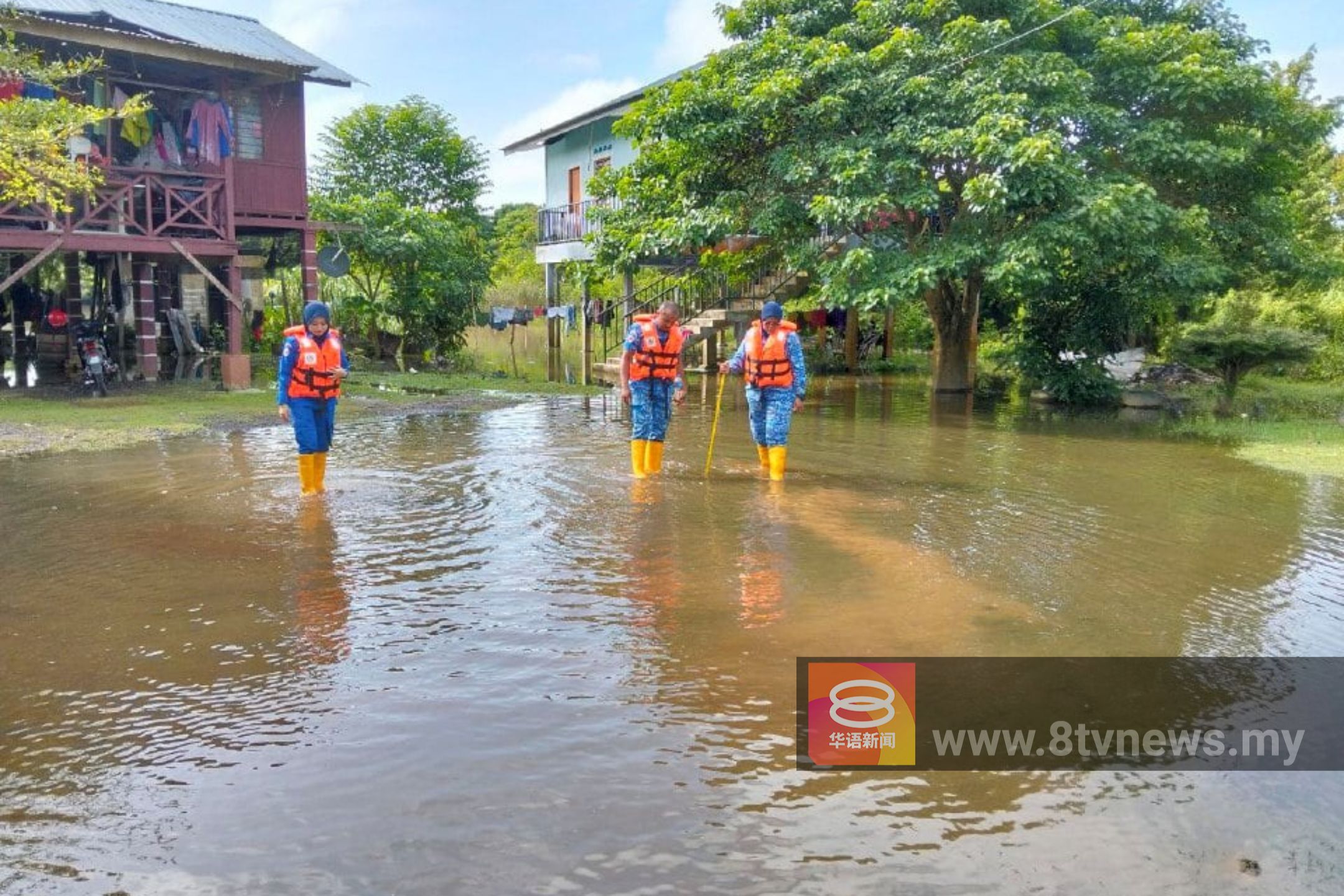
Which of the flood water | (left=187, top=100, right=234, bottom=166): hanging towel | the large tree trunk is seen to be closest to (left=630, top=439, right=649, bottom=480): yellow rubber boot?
the flood water

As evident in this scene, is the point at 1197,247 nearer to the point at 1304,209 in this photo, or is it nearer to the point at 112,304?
the point at 1304,209

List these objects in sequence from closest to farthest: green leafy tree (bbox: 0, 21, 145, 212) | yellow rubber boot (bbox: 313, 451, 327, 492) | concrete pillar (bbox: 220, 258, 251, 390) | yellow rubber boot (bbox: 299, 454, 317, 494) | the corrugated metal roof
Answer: yellow rubber boot (bbox: 299, 454, 317, 494), yellow rubber boot (bbox: 313, 451, 327, 492), green leafy tree (bbox: 0, 21, 145, 212), the corrugated metal roof, concrete pillar (bbox: 220, 258, 251, 390)

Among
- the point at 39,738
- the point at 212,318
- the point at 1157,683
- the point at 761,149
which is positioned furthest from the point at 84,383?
the point at 1157,683

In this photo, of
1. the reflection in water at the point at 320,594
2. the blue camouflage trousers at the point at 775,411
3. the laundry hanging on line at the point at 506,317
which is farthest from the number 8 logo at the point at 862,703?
the laundry hanging on line at the point at 506,317

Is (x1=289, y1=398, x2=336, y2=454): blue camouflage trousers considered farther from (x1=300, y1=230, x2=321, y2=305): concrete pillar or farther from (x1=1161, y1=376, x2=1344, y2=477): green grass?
(x1=300, y1=230, x2=321, y2=305): concrete pillar

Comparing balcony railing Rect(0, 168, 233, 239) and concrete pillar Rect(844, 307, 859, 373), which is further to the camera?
concrete pillar Rect(844, 307, 859, 373)

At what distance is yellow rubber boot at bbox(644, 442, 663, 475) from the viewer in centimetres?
1068

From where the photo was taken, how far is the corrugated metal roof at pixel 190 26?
16.2 m

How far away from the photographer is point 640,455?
10.7 metres

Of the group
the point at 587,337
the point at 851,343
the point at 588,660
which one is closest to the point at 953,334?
the point at 851,343

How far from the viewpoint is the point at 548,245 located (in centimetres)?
2744

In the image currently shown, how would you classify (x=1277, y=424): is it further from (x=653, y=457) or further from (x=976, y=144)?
(x=653, y=457)

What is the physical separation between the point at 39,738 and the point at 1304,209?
27692 millimetres

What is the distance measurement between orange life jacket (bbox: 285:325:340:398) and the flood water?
0.94 meters
